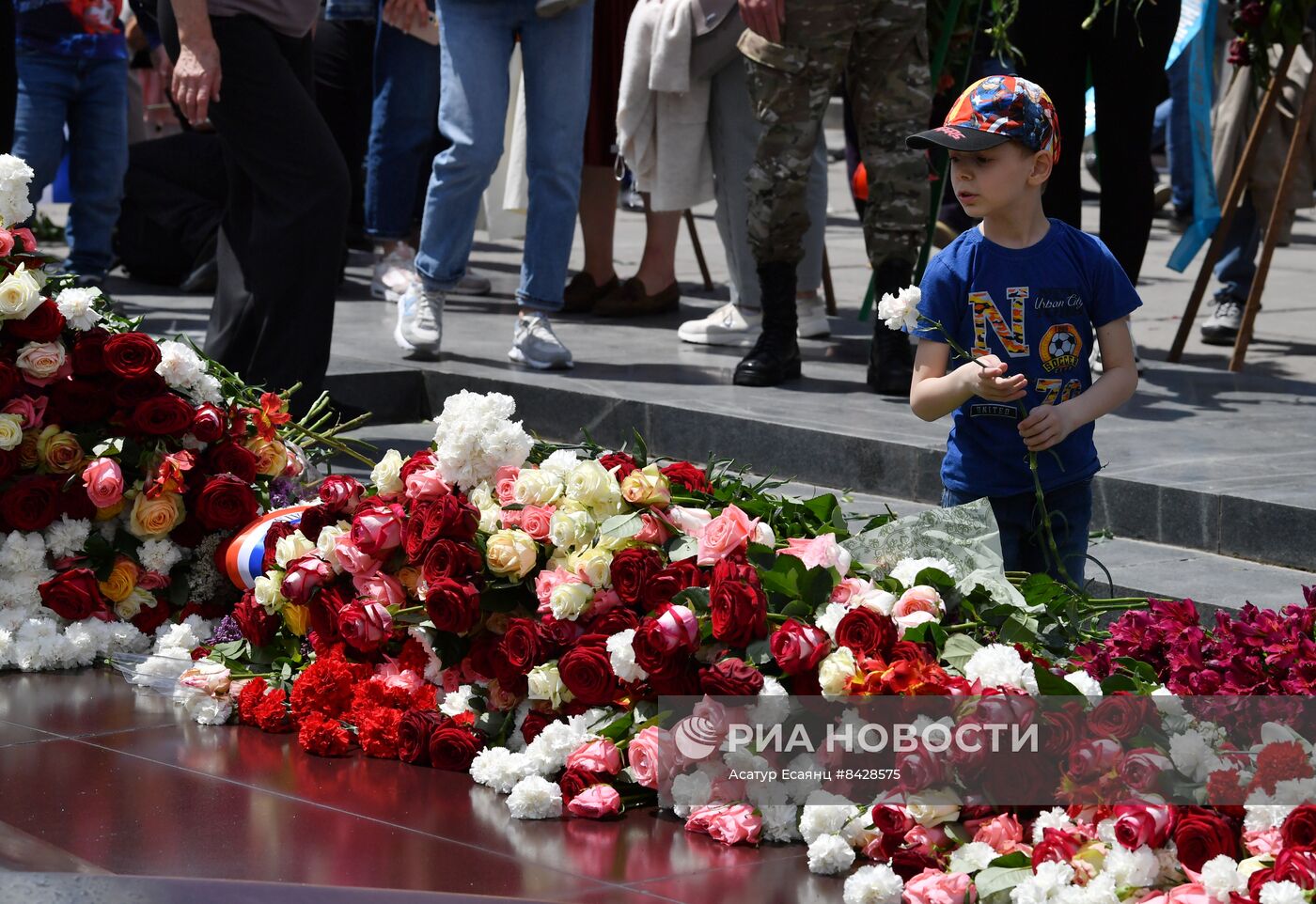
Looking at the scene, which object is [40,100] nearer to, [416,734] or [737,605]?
[416,734]

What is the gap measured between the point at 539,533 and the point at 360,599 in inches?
15.7

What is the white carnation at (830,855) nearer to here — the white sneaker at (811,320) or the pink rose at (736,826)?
the pink rose at (736,826)

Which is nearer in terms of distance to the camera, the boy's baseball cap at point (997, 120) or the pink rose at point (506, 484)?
the pink rose at point (506, 484)

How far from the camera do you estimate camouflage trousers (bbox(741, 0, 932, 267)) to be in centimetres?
603

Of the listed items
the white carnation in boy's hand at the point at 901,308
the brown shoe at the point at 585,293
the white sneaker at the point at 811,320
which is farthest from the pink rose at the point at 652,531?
the brown shoe at the point at 585,293

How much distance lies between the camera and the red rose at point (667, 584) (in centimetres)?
A: 308

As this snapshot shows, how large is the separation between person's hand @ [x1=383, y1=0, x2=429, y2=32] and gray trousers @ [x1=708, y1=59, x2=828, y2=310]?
1294 mm

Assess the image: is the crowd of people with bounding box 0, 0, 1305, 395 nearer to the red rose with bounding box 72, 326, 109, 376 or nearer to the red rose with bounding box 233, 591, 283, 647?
the red rose with bounding box 72, 326, 109, 376

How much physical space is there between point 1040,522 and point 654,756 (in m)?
1.18

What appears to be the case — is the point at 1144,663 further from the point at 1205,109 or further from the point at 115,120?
the point at 115,120

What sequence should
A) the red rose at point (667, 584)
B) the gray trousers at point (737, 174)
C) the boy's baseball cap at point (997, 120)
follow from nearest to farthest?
the red rose at point (667, 584) < the boy's baseball cap at point (997, 120) < the gray trousers at point (737, 174)

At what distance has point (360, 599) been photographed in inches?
135

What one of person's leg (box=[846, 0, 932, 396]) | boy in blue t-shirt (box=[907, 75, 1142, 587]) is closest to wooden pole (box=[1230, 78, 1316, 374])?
person's leg (box=[846, 0, 932, 396])

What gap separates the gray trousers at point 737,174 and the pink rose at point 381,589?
4.04m
